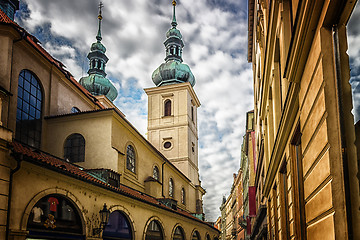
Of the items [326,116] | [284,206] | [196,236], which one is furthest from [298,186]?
[196,236]

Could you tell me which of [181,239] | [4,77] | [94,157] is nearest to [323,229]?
[4,77]

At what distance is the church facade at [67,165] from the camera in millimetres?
12055

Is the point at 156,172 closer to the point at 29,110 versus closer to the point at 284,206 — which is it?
the point at 29,110

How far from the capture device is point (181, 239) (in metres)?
27.4

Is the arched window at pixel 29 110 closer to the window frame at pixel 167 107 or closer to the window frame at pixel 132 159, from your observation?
the window frame at pixel 132 159

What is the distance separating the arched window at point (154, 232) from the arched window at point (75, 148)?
5109mm

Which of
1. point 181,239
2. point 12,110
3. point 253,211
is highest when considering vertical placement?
point 12,110

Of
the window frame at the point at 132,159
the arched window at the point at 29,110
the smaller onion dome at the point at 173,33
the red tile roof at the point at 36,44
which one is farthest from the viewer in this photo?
the smaller onion dome at the point at 173,33

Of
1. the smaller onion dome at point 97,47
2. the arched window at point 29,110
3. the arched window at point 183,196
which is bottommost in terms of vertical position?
the arched window at point 183,196

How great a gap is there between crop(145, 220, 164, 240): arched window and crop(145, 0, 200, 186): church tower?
893 inches

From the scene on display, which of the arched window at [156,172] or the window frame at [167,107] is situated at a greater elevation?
the window frame at [167,107]

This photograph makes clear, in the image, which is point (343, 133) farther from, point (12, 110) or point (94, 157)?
point (94, 157)

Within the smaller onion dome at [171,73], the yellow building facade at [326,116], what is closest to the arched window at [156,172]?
the smaller onion dome at [171,73]

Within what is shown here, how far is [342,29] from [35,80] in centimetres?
1963
